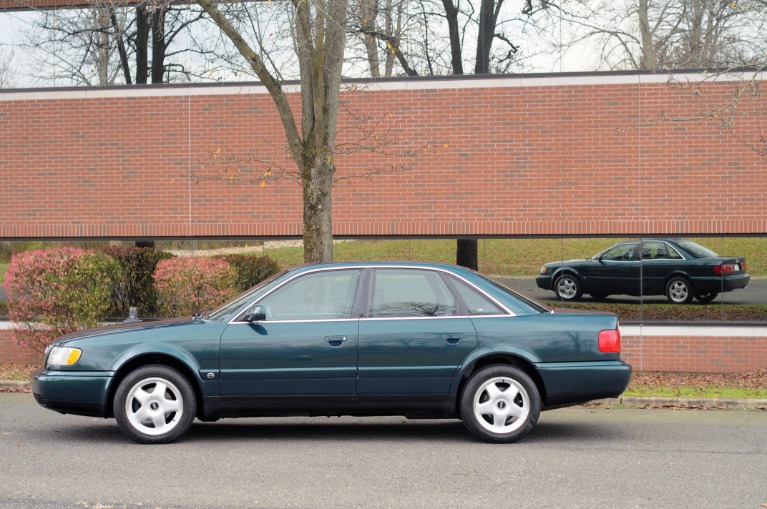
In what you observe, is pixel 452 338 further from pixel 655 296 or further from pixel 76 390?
pixel 655 296

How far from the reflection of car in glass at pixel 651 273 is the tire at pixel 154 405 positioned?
25.5 feet

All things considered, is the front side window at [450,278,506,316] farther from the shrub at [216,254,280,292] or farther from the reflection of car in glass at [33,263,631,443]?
the shrub at [216,254,280,292]

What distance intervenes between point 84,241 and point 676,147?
9011 millimetres

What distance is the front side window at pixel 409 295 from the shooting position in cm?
852

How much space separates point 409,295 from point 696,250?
747 centimetres

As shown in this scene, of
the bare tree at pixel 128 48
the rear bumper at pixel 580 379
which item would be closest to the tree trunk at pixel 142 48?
the bare tree at pixel 128 48

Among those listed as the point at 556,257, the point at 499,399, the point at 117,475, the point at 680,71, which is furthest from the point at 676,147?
the point at 117,475

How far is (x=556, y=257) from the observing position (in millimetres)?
14938

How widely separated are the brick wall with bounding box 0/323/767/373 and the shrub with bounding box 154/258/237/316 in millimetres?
5826

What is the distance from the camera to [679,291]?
581 inches

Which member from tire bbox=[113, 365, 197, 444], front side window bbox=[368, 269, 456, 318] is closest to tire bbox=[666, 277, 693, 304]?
front side window bbox=[368, 269, 456, 318]

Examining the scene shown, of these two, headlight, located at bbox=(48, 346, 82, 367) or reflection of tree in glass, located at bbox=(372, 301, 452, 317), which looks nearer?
headlight, located at bbox=(48, 346, 82, 367)

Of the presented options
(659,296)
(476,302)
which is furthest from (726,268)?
(476,302)

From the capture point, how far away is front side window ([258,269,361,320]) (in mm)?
8477
